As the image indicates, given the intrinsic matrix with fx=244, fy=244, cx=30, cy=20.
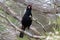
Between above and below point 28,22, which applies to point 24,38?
below

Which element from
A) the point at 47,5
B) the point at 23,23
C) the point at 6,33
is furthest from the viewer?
the point at 47,5

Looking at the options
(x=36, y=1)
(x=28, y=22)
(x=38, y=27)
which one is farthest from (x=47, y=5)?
(x=28, y=22)

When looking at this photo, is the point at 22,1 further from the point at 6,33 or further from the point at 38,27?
the point at 6,33

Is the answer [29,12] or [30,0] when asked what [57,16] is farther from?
[30,0]

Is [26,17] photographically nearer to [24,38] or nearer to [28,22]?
[28,22]

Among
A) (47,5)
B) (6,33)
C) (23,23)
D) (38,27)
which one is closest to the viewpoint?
(6,33)

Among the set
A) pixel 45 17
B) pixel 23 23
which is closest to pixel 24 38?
pixel 23 23

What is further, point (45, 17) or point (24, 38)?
point (45, 17)

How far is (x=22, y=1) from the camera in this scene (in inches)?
216

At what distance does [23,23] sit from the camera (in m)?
4.53

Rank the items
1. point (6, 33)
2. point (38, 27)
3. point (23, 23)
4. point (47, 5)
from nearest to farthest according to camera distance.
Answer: point (6, 33), point (23, 23), point (38, 27), point (47, 5)

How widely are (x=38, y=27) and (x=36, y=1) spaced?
0.85m

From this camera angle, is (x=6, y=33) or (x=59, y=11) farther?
(x=59, y=11)

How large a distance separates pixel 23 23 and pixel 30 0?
1.29m
